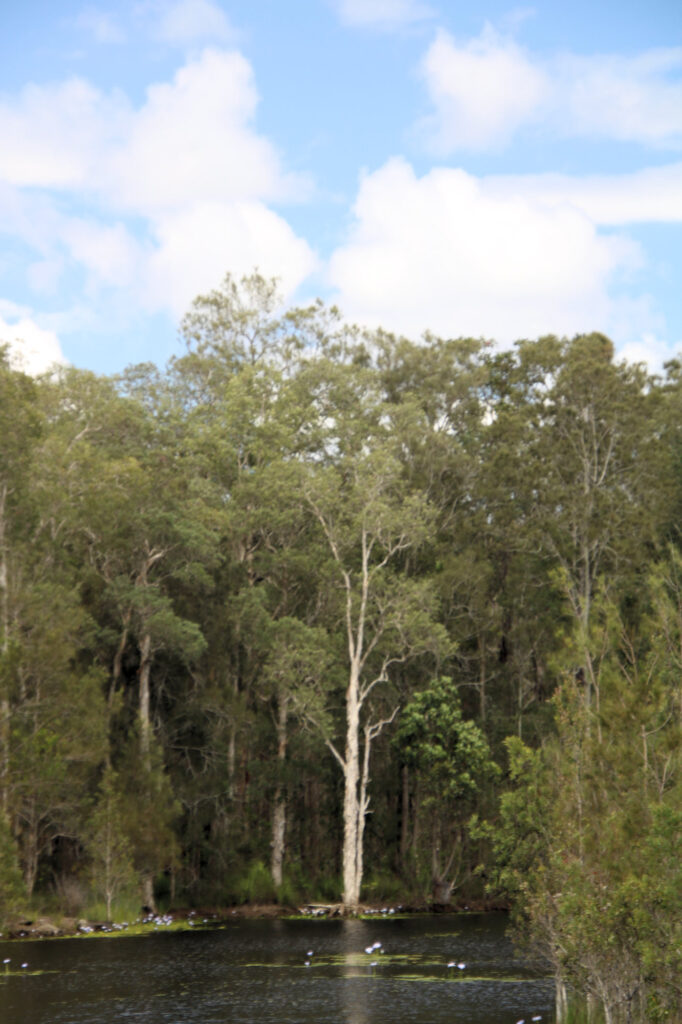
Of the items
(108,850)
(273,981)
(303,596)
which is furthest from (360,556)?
(273,981)

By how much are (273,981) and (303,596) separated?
102ft

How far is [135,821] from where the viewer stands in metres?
48.2

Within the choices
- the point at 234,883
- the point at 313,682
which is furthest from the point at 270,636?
the point at 234,883

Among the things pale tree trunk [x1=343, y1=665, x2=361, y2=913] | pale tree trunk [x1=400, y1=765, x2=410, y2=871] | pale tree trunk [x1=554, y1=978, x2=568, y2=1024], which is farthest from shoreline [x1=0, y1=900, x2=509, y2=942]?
pale tree trunk [x1=554, y1=978, x2=568, y2=1024]

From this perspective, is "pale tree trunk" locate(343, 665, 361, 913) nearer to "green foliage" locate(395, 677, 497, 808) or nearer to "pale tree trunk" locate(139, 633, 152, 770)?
"green foliage" locate(395, 677, 497, 808)

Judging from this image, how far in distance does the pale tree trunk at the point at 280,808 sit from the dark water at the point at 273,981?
13.2m

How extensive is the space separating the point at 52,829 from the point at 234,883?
9879mm

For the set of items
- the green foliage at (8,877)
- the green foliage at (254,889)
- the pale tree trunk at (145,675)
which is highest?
the pale tree trunk at (145,675)

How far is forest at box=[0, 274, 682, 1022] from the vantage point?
154 feet

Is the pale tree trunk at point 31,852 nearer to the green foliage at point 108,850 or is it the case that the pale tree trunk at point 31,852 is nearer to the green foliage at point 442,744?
the green foliage at point 108,850

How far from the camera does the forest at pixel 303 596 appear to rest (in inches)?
1848

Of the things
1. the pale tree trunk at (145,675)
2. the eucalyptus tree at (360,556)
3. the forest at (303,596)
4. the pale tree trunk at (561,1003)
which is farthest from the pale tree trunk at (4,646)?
the pale tree trunk at (561,1003)

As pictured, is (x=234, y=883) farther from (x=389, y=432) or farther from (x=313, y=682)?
(x=389, y=432)

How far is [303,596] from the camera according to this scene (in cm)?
6103
